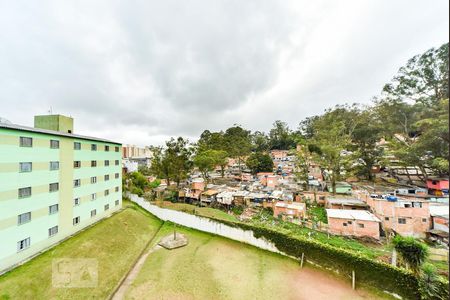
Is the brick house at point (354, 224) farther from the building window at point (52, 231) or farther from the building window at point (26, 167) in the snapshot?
the building window at point (26, 167)

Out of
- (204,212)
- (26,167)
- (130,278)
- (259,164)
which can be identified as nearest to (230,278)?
(130,278)

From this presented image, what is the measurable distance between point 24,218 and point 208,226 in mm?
11649

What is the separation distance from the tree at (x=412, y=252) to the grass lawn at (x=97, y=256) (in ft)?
46.7

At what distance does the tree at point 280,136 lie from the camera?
6183 centimetres

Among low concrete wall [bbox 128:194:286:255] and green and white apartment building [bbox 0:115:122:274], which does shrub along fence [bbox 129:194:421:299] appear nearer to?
low concrete wall [bbox 128:194:286:255]

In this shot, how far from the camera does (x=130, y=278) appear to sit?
33.6 feet

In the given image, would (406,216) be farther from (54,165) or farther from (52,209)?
(54,165)

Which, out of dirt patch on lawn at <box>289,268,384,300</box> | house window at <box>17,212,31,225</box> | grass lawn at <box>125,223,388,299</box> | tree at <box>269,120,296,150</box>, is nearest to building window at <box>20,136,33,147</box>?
house window at <box>17,212,31,225</box>

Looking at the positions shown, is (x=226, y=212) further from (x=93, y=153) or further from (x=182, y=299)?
(x=93, y=153)

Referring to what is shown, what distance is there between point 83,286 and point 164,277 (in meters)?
3.81

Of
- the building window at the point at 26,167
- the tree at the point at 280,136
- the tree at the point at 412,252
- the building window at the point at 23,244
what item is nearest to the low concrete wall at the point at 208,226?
the tree at the point at 412,252

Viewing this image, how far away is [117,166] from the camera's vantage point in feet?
65.2

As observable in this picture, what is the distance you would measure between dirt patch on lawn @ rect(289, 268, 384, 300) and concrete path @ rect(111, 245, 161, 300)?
323 inches

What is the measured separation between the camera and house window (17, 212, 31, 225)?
10061 mm
